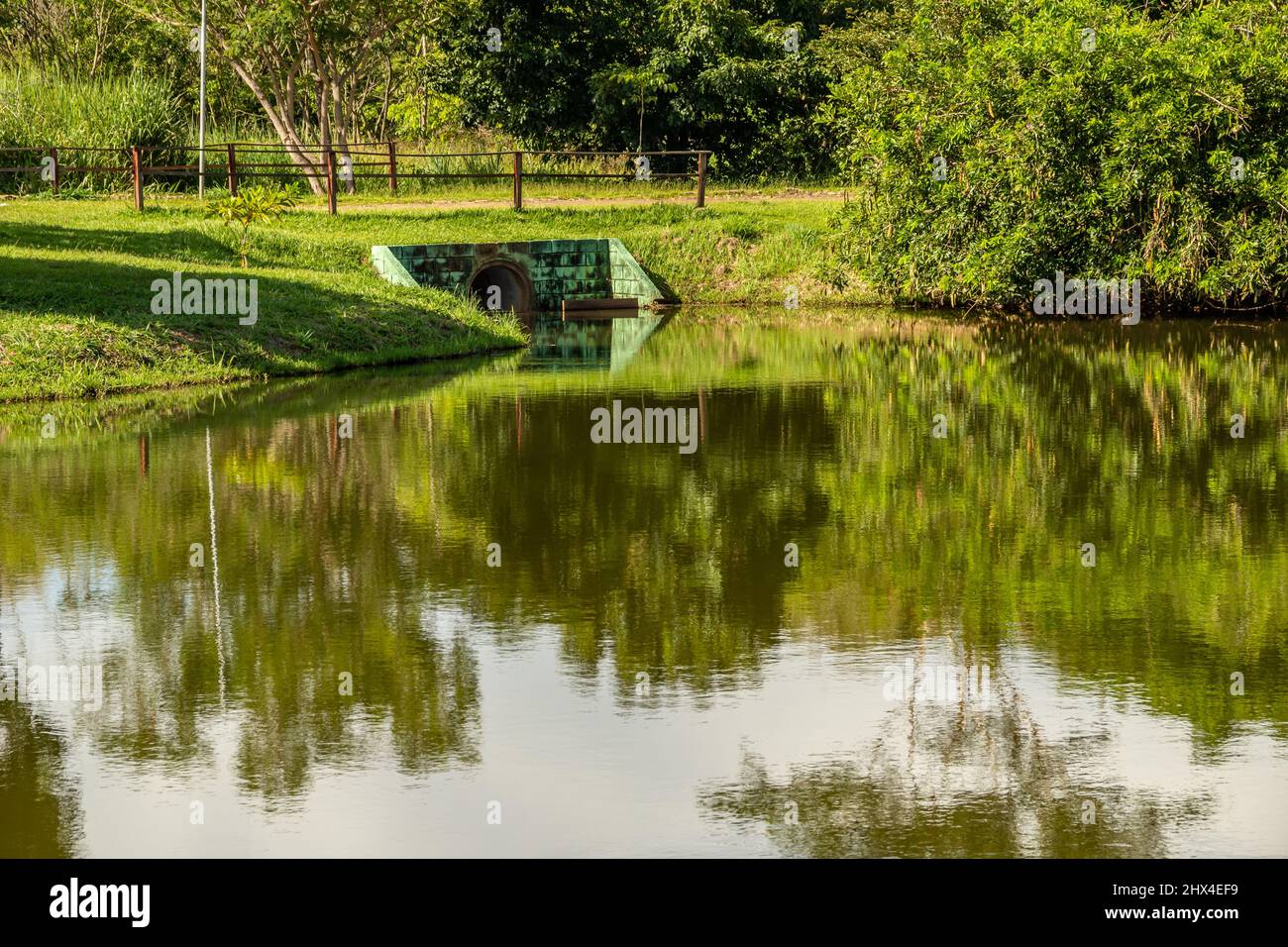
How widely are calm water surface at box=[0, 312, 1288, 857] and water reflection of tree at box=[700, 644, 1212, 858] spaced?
0.07ft

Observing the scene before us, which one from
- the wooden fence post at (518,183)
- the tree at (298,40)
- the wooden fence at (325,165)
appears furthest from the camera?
the tree at (298,40)

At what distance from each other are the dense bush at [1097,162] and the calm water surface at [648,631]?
11.6 metres

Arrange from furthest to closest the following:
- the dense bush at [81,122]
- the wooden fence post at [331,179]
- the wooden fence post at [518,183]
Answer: the dense bush at [81,122] → the wooden fence post at [518,183] → the wooden fence post at [331,179]

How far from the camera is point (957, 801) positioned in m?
7.52

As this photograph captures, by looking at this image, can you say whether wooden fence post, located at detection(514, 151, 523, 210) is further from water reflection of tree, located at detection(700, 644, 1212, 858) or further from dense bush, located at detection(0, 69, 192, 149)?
water reflection of tree, located at detection(700, 644, 1212, 858)

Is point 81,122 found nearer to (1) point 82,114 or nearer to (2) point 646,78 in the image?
(1) point 82,114

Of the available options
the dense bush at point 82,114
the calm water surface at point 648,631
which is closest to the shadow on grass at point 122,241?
the dense bush at point 82,114

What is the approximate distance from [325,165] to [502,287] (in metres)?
6.45

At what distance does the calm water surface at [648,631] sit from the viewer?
7.45 metres

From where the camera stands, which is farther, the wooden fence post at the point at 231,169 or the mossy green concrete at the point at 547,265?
the wooden fence post at the point at 231,169

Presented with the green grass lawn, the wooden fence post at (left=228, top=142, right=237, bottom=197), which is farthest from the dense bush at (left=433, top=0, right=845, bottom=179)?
the wooden fence post at (left=228, top=142, right=237, bottom=197)

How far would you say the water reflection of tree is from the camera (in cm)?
709

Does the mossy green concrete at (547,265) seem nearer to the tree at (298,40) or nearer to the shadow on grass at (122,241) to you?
the shadow on grass at (122,241)

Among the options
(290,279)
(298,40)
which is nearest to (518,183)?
(298,40)
